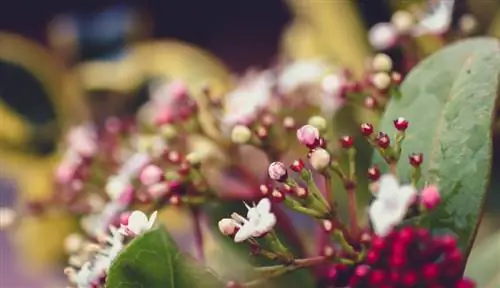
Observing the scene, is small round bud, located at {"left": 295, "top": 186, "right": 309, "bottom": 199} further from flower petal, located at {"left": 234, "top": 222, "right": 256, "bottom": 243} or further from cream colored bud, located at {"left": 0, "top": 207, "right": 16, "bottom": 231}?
cream colored bud, located at {"left": 0, "top": 207, "right": 16, "bottom": 231}

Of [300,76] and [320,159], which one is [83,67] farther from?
[320,159]

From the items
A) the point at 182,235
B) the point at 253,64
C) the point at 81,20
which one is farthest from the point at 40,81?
the point at 253,64

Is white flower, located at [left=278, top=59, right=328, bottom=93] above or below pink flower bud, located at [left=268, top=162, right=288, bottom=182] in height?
above

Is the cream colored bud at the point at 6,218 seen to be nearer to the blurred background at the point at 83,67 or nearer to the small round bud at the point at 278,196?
the blurred background at the point at 83,67

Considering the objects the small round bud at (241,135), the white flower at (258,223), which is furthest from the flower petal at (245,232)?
the small round bud at (241,135)

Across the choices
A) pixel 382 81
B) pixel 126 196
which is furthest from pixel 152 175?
pixel 382 81

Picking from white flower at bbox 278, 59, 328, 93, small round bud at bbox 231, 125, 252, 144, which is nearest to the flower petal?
small round bud at bbox 231, 125, 252, 144
